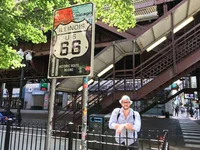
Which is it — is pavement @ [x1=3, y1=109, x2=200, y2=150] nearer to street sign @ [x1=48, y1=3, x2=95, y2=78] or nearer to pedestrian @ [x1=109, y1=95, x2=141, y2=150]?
pedestrian @ [x1=109, y1=95, x2=141, y2=150]

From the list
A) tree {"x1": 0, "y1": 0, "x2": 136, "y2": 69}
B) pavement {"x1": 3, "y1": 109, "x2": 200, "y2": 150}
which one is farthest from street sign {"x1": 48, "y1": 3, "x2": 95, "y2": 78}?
pavement {"x1": 3, "y1": 109, "x2": 200, "y2": 150}

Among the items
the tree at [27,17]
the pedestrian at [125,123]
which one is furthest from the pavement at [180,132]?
the tree at [27,17]

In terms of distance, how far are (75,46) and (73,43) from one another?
2.3 inches

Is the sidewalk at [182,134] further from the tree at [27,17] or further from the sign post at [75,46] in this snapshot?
the sign post at [75,46]

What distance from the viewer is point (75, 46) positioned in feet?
8.72

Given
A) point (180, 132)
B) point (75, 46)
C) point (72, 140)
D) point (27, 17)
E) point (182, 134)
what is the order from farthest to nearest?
point (180, 132)
point (182, 134)
point (27, 17)
point (72, 140)
point (75, 46)

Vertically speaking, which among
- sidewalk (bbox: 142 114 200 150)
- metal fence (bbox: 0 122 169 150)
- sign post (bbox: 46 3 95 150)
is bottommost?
sidewalk (bbox: 142 114 200 150)

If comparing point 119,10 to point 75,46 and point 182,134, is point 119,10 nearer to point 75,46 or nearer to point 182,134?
point 75,46

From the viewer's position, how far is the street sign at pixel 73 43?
100.0 inches

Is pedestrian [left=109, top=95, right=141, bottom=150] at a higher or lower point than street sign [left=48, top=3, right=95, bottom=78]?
lower

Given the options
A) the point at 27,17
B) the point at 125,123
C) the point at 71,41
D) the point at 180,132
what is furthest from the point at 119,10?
the point at 180,132

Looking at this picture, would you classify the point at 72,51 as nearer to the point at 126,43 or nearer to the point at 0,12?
the point at 0,12

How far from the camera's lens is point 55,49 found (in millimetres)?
2830

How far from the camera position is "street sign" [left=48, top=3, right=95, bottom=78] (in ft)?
8.33
